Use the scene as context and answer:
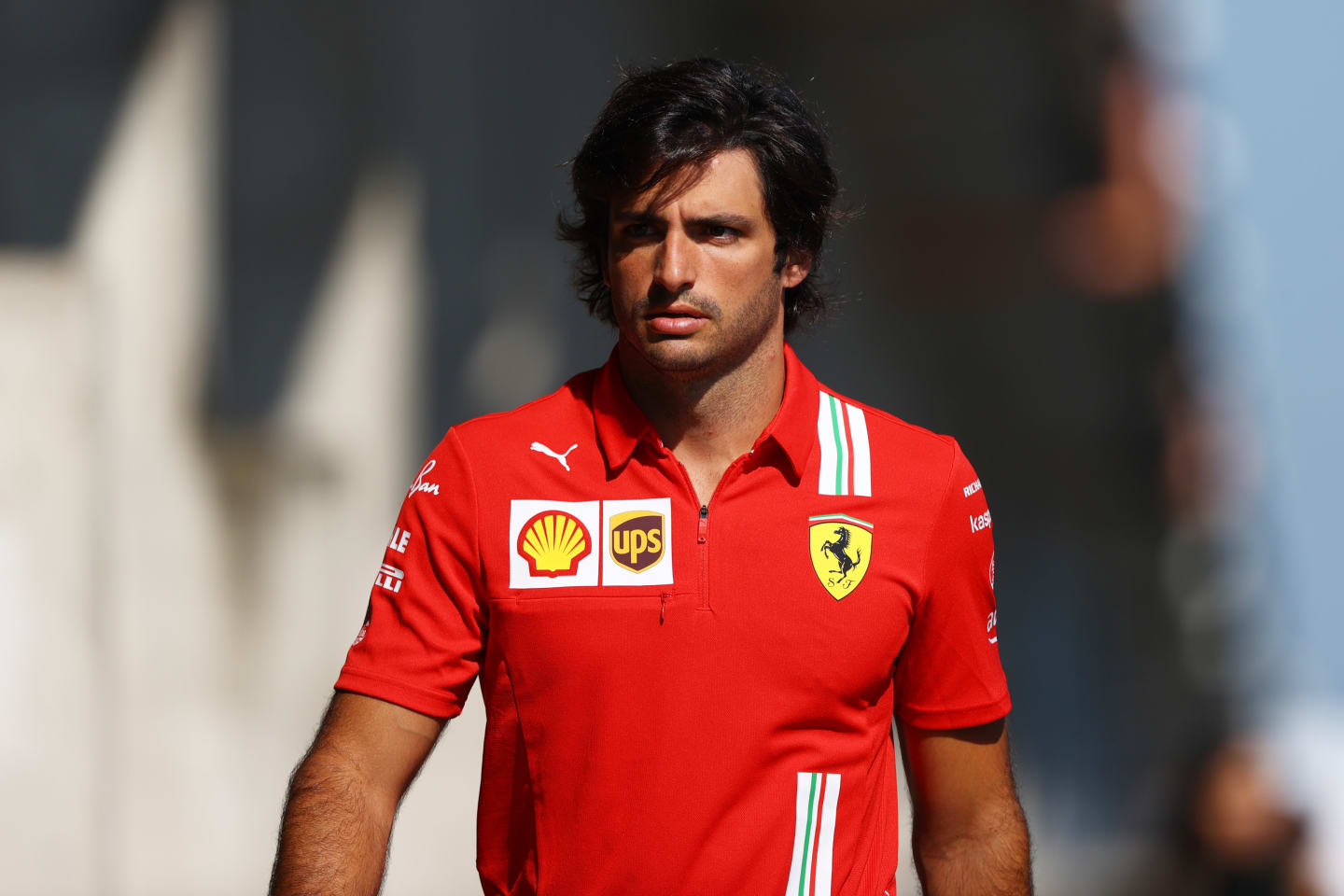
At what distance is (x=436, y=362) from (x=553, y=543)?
3621 millimetres

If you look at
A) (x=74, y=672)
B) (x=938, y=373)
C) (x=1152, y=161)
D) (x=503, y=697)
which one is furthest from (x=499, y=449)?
(x=1152, y=161)

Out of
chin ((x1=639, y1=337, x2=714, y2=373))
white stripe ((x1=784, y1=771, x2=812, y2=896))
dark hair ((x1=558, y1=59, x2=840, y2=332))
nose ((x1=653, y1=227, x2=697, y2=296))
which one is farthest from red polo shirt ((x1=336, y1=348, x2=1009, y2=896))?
dark hair ((x1=558, y1=59, x2=840, y2=332))

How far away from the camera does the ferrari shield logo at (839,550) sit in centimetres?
270

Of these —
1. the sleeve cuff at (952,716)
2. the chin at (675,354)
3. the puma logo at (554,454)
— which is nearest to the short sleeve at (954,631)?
the sleeve cuff at (952,716)

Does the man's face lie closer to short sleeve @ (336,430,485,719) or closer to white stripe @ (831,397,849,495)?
white stripe @ (831,397,849,495)

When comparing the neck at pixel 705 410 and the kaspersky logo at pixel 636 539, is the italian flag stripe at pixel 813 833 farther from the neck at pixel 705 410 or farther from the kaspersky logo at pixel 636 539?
the neck at pixel 705 410

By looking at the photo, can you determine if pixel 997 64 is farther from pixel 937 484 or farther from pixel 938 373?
pixel 937 484

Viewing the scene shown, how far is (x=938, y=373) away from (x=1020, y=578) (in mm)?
1156

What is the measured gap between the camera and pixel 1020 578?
336 inches

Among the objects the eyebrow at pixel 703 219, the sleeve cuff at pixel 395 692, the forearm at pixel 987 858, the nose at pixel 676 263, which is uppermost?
the eyebrow at pixel 703 219

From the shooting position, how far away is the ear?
2985mm

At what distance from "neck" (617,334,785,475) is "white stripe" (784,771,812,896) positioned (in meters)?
0.55

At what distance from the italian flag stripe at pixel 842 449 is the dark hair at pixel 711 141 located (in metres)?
0.28

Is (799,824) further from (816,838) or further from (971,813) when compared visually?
(971,813)
